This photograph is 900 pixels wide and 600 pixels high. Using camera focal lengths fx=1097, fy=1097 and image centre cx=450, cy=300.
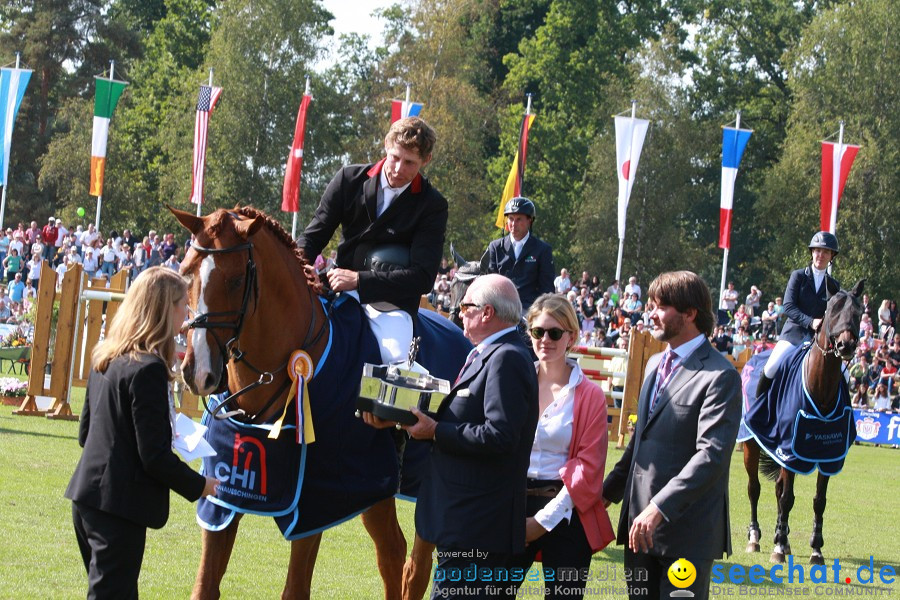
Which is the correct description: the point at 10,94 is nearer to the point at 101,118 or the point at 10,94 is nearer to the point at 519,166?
the point at 101,118

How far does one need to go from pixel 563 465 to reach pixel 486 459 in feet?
2.20

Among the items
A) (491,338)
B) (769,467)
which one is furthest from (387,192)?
(769,467)

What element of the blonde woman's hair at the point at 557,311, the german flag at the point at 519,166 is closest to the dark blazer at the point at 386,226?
the blonde woman's hair at the point at 557,311

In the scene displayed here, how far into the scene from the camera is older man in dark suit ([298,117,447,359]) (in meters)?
5.92

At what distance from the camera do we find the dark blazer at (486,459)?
14.4 feet

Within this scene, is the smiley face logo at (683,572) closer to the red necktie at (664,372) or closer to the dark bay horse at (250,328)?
the red necktie at (664,372)

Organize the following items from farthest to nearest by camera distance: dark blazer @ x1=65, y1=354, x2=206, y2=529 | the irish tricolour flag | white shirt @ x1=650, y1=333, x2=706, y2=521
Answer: the irish tricolour flag → white shirt @ x1=650, y1=333, x2=706, y2=521 → dark blazer @ x1=65, y1=354, x2=206, y2=529

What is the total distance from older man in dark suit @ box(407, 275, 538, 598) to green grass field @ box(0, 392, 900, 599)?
235 centimetres

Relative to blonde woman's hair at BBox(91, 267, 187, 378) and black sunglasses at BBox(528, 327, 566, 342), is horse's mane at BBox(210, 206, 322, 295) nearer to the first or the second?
blonde woman's hair at BBox(91, 267, 187, 378)

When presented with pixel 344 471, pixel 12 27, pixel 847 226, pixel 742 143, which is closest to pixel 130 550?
pixel 344 471

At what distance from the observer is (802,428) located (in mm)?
9531

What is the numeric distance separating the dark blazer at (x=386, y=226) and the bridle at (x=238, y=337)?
67cm

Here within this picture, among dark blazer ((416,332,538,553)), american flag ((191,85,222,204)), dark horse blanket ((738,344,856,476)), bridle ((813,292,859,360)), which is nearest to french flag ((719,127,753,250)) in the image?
american flag ((191,85,222,204))

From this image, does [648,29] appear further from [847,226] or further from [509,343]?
[509,343]
